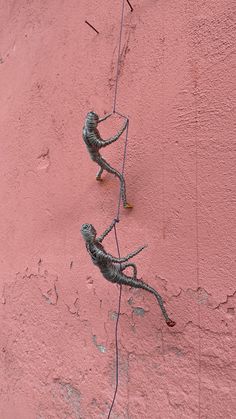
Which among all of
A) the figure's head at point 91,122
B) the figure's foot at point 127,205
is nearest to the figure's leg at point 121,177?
the figure's foot at point 127,205

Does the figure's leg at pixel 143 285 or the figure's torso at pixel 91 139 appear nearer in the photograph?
the figure's leg at pixel 143 285

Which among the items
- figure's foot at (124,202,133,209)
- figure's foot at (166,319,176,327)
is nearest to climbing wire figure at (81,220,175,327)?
figure's foot at (166,319,176,327)

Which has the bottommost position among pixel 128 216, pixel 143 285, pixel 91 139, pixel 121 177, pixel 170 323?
pixel 170 323

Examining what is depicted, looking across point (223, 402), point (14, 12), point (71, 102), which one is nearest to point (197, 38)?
point (71, 102)

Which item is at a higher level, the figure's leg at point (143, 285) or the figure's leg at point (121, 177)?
the figure's leg at point (121, 177)

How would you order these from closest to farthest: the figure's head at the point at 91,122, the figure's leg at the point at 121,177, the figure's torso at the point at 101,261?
the figure's torso at the point at 101,261 < the figure's head at the point at 91,122 < the figure's leg at the point at 121,177

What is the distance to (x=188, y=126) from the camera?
178cm

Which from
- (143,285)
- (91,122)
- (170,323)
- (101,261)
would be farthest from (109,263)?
(91,122)

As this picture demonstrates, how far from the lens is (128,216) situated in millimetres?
1952

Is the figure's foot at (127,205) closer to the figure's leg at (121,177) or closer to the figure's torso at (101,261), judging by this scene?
the figure's leg at (121,177)

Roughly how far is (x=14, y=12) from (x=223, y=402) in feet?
9.57

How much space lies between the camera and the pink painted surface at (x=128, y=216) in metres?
1.63

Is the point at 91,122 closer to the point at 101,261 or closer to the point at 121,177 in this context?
the point at 121,177

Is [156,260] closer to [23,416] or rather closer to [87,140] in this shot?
[87,140]
